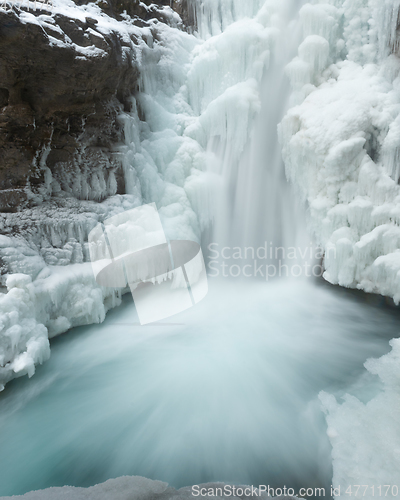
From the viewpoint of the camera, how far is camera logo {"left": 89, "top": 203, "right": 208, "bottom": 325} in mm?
5094

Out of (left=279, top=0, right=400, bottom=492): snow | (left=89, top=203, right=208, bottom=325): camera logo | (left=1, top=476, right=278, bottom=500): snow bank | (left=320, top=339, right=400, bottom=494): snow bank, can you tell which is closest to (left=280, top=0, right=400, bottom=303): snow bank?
(left=279, top=0, right=400, bottom=492): snow

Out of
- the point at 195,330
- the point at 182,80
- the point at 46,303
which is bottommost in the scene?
the point at 195,330

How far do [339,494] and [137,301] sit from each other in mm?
4299

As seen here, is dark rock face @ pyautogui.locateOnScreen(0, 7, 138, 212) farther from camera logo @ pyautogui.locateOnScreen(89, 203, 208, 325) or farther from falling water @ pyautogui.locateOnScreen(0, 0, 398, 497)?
camera logo @ pyautogui.locateOnScreen(89, 203, 208, 325)

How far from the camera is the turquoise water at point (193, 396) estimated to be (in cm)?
275

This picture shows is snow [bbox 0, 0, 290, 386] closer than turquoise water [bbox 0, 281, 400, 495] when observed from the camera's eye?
No

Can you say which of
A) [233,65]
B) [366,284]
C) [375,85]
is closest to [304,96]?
[375,85]

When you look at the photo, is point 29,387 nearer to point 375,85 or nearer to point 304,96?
point 304,96

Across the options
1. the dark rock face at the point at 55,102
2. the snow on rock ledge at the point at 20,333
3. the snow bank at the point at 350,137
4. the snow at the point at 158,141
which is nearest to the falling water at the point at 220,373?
the snow at the point at 158,141

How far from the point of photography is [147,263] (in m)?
5.49

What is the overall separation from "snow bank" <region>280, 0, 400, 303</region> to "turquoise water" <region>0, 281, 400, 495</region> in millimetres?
1158

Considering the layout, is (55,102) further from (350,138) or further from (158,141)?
(350,138)

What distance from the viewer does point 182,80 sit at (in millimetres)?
7059

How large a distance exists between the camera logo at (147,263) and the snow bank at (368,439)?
10.5ft
